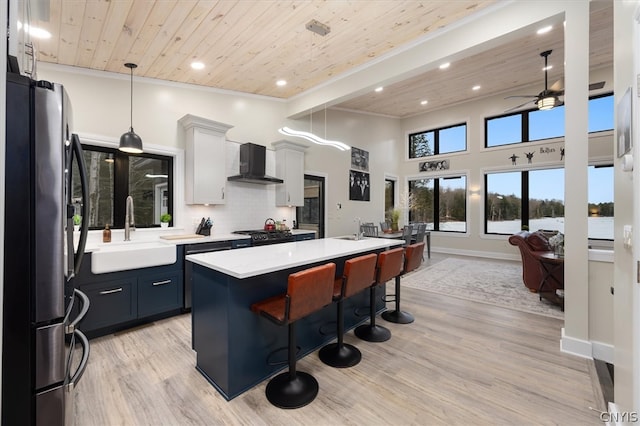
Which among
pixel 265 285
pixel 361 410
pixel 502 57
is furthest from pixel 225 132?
pixel 502 57

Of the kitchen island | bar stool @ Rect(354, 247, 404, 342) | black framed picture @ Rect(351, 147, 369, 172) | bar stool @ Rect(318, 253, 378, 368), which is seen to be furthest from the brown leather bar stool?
black framed picture @ Rect(351, 147, 369, 172)

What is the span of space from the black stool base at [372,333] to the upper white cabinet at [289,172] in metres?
2.94

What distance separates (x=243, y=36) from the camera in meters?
3.29

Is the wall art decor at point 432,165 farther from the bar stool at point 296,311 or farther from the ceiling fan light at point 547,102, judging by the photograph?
the bar stool at point 296,311

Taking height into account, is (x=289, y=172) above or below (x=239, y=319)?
above

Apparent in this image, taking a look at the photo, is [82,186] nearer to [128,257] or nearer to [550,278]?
[128,257]

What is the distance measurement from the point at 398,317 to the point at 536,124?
6.75 meters

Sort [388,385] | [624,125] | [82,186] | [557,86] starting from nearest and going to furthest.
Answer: [82,186] → [624,125] → [388,385] → [557,86]

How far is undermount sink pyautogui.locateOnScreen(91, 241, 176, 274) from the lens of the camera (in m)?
2.89

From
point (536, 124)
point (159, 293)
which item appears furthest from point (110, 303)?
point (536, 124)

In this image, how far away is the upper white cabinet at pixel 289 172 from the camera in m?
5.36

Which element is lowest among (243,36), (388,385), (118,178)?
(388,385)

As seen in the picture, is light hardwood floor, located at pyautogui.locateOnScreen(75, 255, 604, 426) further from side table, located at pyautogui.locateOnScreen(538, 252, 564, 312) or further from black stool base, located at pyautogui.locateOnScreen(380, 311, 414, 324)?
side table, located at pyautogui.locateOnScreen(538, 252, 564, 312)

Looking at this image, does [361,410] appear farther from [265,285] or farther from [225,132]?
[225,132]
